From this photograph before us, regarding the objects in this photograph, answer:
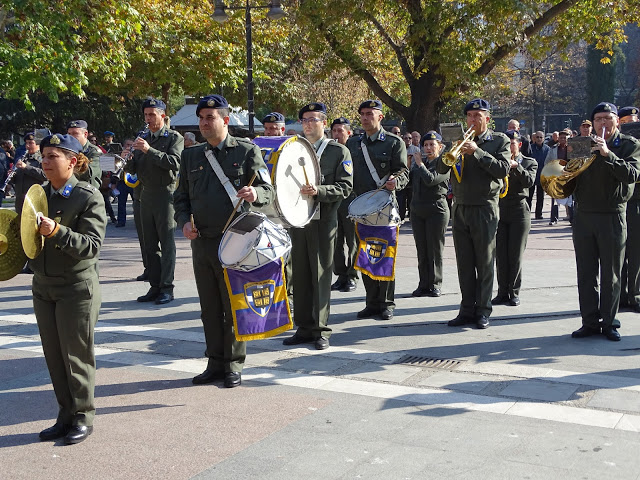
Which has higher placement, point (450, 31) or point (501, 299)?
point (450, 31)

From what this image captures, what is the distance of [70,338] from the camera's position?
549 centimetres

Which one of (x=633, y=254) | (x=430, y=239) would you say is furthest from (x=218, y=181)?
(x=633, y=254)

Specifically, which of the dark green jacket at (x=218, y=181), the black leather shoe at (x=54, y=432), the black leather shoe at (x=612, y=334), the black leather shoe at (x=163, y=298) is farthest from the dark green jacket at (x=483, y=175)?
the black leather shoe at (x=54, y=432)

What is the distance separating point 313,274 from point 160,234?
3.02 meters

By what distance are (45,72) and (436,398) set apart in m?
13.0

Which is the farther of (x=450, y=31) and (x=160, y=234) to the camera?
(x=450, y=31)

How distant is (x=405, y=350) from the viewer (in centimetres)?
781

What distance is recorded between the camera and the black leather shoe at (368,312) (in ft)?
30.5

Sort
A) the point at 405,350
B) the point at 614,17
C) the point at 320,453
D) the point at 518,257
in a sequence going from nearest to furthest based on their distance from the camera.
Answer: the point at 320,453 < the point at 405,350 < the point at 518,257 < the point at 614,17

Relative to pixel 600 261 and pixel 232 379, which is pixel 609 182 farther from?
pixel 232 379

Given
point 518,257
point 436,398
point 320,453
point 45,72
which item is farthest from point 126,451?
point 45,72

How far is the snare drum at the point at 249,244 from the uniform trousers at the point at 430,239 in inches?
171

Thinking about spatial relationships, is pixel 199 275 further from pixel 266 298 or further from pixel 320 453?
pixel 320 453

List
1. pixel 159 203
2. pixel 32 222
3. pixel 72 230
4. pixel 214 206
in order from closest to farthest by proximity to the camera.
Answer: pixel 32 222, pixel 72 230, pixel 214 206, pixel 159 203
